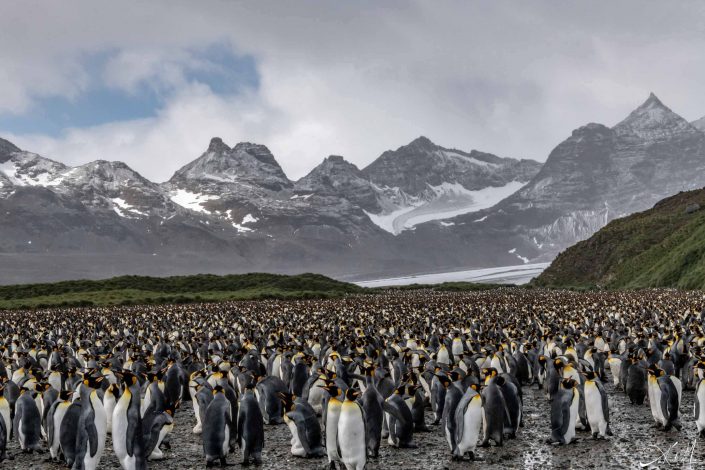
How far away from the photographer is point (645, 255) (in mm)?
51688

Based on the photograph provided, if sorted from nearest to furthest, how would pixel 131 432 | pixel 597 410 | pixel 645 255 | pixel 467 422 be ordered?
pixel 131 432 → pixel 467 422 → pixel 597 410 → pixel 645 255

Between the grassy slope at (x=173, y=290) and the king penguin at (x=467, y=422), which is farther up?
the grassy slope at (x=173, y=290)

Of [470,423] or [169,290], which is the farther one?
[169,290]

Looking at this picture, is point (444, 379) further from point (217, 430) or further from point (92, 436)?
point (92, 436)

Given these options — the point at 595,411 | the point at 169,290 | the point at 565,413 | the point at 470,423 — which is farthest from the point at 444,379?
Result: the point at 169,290

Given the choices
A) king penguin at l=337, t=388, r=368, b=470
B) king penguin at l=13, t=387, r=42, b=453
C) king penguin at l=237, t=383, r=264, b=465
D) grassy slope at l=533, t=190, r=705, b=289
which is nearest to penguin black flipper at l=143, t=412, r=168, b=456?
king penguin at l=237, t=383, r=264, b=465

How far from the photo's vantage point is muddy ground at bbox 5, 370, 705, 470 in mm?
7844

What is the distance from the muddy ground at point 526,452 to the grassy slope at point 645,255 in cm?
3045

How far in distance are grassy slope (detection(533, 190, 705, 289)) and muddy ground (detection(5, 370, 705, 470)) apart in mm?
30448

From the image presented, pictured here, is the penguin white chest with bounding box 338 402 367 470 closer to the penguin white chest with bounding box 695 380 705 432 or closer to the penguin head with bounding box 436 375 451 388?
the penguin head with bounding box 436 375 451 388

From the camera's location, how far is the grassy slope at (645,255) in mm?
41719

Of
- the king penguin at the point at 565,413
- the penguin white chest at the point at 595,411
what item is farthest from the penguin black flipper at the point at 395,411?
the penguin white chest at the point at 595,411

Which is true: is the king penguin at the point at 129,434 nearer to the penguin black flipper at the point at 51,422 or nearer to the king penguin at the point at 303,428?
the penguin black flipper at the point at 51,422

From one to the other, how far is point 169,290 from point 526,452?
2101 inches
